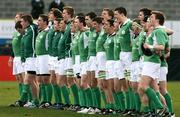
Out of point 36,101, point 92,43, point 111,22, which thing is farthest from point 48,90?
point 111,22

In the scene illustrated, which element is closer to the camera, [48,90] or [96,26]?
[96,26]

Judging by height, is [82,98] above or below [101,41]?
below

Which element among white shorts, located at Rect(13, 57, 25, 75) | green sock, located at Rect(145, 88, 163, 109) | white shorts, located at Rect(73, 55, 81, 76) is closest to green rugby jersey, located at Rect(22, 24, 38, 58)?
white shorts, located at Rect(13, 57, 25, 75)

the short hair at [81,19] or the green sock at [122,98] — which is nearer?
the green sock at [122,98]

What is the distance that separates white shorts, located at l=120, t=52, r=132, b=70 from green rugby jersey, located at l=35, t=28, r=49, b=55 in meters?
2.77

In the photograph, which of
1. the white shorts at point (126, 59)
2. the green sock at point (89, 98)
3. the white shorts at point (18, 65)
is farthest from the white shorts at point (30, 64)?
the white shorts at point (126, 59)

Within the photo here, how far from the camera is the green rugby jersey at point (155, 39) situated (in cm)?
1499

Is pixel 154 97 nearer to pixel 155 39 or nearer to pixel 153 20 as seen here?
pixel 155 39

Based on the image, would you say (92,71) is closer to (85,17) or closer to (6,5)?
(85,17)

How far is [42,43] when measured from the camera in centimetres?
1870

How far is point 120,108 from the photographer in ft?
54.7

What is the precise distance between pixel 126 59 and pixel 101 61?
2.65 feet

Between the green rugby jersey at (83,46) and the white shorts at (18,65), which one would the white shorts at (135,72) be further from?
the white shorts at (18,65)

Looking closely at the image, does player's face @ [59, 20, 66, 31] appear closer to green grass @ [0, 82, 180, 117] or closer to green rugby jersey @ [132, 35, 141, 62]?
green grass @ [0, 82, 180, 117]
